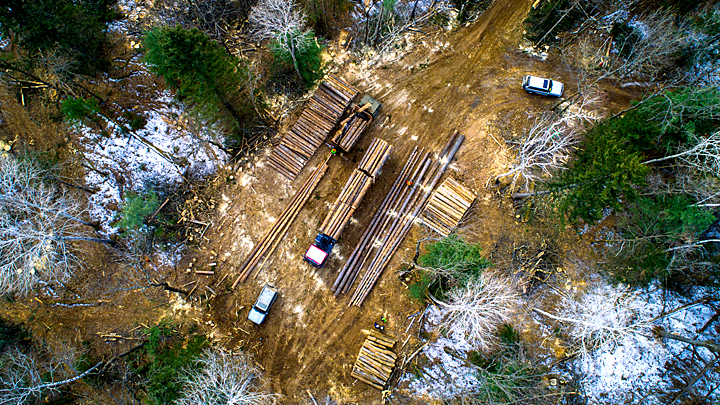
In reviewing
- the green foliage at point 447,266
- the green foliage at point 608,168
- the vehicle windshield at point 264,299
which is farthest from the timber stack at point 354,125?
the green foliage at point 608,168

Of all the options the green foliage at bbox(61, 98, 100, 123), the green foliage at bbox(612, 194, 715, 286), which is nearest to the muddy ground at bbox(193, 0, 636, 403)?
the green foliage at bbox(612, 194, 715, 286)

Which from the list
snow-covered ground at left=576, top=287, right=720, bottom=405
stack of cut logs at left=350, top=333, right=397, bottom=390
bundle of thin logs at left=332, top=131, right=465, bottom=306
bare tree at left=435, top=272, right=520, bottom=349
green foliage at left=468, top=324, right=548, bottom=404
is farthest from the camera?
bundle of thin logs at left=332, top=131, right=465, bottom=306

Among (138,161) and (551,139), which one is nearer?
(551,139)

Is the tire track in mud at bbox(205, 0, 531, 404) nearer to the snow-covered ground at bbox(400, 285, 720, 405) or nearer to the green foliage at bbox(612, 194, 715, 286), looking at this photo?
the snow-covered ground at bbox(400, 285, 720, 405)

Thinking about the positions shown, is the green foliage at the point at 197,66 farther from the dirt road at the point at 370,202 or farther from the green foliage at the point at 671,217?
the green foliage at the point at 671,217

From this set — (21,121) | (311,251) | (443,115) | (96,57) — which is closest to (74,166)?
(21,121)

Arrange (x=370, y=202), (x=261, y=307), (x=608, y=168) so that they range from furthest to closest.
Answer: (x=370, y=202) → (x=261, y=307) → (x=608, y=168)

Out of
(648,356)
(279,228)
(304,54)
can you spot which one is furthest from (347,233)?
(648,356)

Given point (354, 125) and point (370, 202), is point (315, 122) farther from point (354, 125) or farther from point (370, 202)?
point (370, 202)

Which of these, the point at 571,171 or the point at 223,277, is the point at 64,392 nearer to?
the point at 223,277
